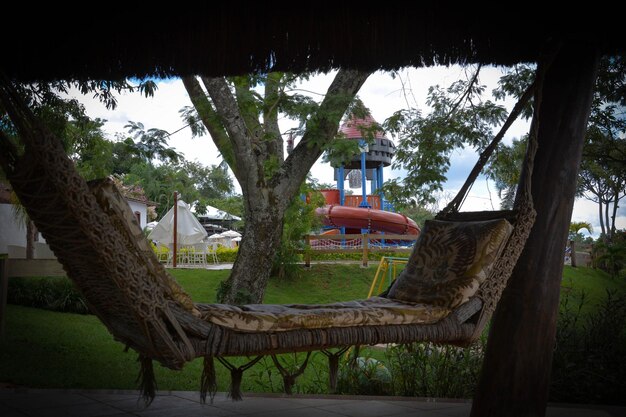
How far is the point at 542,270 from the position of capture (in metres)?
2.54

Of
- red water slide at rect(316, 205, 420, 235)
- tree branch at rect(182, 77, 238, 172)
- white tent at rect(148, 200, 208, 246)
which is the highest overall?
tree branch at rect(182, 77, 238, 172)

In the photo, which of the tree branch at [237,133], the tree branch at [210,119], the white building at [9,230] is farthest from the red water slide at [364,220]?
the tree branch at [237,133]

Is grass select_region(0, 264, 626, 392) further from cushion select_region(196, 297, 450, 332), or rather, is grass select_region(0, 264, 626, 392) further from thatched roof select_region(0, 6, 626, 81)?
thatched roof select_region(0, 6, 626, 81)

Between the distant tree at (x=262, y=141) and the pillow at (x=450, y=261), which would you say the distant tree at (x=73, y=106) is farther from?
the pillow at (x=450, y=261)

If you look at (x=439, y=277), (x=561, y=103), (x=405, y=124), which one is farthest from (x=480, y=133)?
(x=439, y=277)

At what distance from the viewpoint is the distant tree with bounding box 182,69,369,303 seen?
6.18m

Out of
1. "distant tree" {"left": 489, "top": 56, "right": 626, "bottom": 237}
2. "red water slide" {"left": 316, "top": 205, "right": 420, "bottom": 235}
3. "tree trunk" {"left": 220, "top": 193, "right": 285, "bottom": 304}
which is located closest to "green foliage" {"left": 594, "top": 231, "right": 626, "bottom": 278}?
"distant tree" {"left": 489, "top": 56, "right": 626, "bottom": 237}

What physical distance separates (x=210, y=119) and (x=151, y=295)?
190 inches

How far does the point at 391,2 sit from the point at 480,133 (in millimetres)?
3140

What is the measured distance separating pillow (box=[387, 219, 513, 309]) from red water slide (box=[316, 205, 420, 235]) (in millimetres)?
11490

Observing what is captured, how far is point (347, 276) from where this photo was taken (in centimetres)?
1008

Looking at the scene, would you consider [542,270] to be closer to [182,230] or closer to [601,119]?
[601,119]

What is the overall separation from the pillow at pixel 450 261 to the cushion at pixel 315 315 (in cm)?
9

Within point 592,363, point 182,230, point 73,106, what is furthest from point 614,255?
point 182,230
